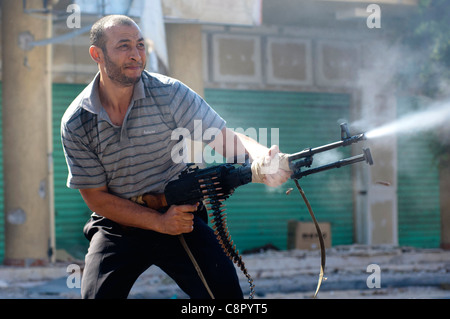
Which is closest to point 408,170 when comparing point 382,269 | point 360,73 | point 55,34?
point 360,73

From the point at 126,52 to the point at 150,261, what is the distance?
3.74 feet

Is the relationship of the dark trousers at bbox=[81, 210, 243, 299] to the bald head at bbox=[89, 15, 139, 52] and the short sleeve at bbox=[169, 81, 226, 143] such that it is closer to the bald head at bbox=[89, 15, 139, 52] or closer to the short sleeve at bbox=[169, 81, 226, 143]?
the short sleeve at bbox=[169, 81, 226, 143]

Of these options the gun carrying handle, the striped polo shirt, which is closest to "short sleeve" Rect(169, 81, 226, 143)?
the striped polo shirt

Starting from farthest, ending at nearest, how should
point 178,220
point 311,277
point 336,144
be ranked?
point 311,277 → point 178,220 → point 336,144

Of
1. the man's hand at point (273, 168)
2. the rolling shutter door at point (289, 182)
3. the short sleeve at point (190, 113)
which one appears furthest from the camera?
the rolling shutter door at point (289, 182)

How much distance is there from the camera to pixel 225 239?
347 centimetres

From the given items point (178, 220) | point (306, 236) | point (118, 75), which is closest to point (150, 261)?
point (178, 220)

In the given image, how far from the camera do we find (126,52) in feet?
10.6

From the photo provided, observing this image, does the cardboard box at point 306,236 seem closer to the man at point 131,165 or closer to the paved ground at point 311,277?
the paved ground at point 311,277

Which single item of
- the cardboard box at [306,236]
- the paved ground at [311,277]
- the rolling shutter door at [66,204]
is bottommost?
Result: the paved ground at [311,277]

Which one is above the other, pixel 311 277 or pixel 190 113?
pixel 190 113

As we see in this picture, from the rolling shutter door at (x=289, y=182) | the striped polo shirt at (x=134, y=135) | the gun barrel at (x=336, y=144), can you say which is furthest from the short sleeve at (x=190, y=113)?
the rolling shutter door at (x=289, y=182)

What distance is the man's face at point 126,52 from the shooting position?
3.23 meters

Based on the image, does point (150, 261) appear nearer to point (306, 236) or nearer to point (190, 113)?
point (190, 113)
